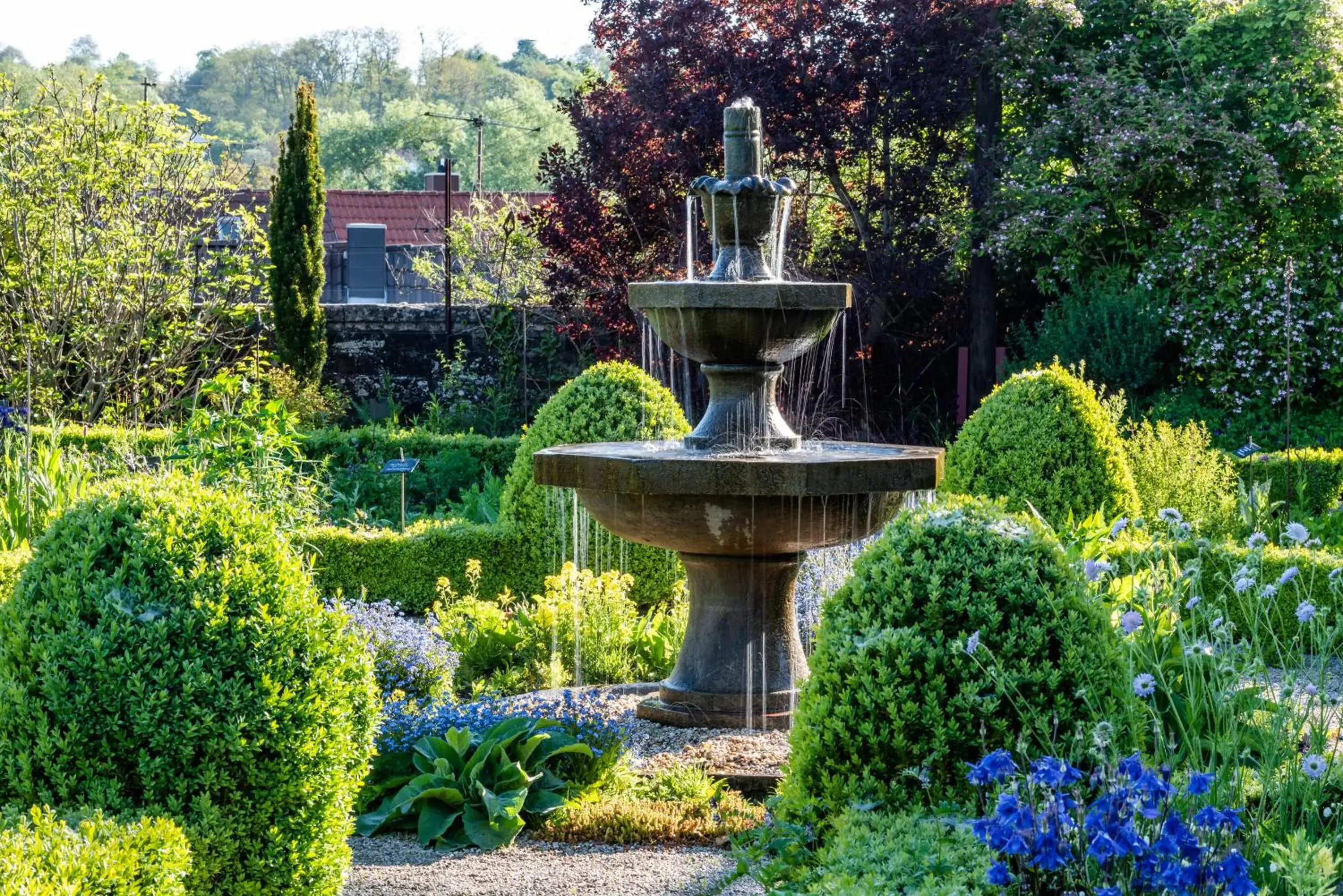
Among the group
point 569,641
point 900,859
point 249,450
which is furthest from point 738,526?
point 249,450

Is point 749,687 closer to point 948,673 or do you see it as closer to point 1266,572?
point 948,673

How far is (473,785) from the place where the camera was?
15.4 feet

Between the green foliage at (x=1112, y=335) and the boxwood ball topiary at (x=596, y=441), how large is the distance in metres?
5.72

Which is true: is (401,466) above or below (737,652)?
above

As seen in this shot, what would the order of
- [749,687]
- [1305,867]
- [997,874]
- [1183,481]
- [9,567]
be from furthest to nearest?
[1183,481] → [9,567] → [749,687] → [997,874] → [1305,867]

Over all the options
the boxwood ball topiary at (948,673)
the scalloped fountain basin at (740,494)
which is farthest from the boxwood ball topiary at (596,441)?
the boxwood ball topiary at (948,673)

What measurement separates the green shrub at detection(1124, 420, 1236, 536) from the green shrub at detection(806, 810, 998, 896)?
5.78m

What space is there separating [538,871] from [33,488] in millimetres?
5647

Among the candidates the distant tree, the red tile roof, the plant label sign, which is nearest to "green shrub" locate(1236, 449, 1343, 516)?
A: the plant label sign

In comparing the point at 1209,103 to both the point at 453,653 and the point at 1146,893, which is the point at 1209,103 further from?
the point at 1146,893

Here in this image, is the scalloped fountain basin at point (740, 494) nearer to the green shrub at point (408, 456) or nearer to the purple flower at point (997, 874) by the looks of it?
the purple flower at point (997, 874)

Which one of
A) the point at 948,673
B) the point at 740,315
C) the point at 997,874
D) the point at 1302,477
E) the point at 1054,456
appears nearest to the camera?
the point at 997,874

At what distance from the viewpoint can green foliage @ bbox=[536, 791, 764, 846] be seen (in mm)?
4566

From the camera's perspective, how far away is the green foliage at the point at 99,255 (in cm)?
1370
